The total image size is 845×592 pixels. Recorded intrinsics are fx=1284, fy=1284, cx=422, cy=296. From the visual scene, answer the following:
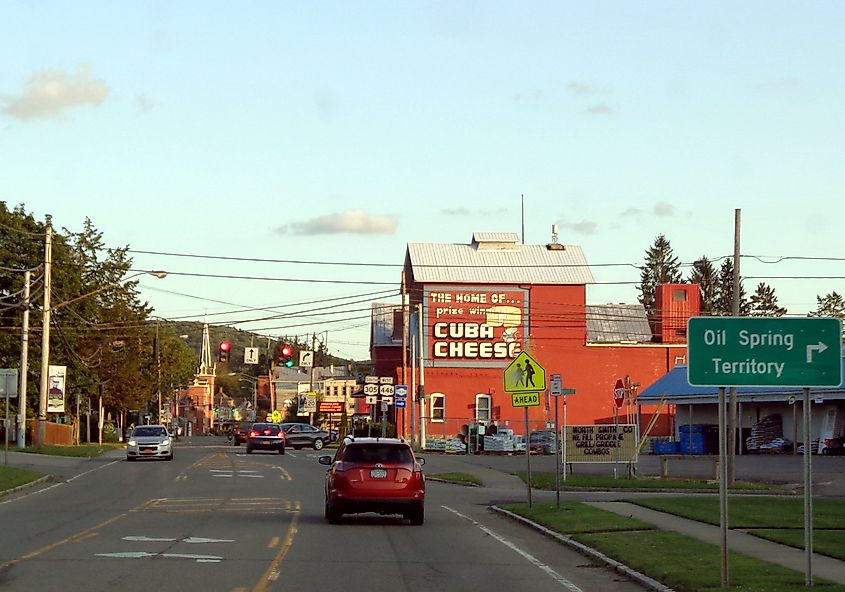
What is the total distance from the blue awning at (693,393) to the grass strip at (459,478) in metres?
14.3

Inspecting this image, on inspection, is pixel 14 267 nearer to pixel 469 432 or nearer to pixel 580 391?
pixel 469 432

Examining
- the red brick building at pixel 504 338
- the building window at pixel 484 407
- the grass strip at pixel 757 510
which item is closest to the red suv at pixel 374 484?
the grass strip at pixel 757 510

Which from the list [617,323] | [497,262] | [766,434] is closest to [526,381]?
[766,434]

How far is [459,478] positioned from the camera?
3969 cm

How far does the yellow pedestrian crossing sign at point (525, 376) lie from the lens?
24.3 m

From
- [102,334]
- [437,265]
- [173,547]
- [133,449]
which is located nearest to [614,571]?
[173,547]

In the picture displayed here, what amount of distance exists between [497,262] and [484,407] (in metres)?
9.15

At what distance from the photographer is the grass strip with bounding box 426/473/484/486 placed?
38500mm

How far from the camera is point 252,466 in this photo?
4734cm

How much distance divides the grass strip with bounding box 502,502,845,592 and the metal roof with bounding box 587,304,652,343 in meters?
65.1

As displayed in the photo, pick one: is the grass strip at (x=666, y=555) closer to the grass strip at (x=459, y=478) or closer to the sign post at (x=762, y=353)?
the sign post at (x=762, y=353)

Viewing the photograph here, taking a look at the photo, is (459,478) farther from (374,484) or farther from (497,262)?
(497,262)

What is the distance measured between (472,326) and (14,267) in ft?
88.0

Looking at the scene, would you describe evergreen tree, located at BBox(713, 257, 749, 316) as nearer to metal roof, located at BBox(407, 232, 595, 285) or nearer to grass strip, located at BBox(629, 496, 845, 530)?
metal roof, located at BBox(407, 232, 595, 285)
